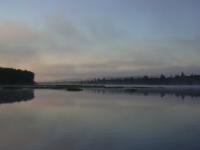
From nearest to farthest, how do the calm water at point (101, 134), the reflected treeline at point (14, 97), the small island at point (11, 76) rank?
1. the calm water at point (101, 134)
2. the reflected treeline at point (14, 97)
3. the small island at point (11, 76)

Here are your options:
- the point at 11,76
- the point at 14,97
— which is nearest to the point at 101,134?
the point at 14,97

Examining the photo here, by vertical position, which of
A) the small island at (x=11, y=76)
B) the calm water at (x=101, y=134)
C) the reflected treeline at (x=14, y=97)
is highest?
the small island at (x=11, y=76)

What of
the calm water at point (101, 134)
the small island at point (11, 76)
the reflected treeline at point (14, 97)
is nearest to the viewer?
the calm water at point (101, 134)

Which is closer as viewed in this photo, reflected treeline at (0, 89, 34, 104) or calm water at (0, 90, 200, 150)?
calm water at (0, 90, 200, 150)

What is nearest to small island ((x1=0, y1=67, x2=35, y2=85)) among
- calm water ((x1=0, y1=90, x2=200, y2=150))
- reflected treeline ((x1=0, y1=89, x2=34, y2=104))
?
reflected treeline ((x1=0, y1=89, x2=34, y2=104))

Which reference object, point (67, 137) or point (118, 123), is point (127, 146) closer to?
point (67, 137)

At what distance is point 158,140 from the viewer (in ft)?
63.0

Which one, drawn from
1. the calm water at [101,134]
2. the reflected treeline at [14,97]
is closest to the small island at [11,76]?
the reflected treeline at [14,97]

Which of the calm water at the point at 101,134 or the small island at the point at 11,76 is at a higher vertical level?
the small island at the point at 11,76

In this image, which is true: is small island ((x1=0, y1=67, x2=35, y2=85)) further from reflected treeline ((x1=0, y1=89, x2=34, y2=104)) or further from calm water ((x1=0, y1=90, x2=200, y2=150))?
calm water ((x1=0, y1=90, x2=200, y2=150))

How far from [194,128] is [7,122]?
1225 centimetres

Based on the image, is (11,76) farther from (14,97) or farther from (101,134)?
(101,134)

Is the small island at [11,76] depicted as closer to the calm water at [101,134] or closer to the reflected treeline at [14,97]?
the reflected treeline at [14,97]

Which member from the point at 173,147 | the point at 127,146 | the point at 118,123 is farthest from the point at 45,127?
the point at 173,147
